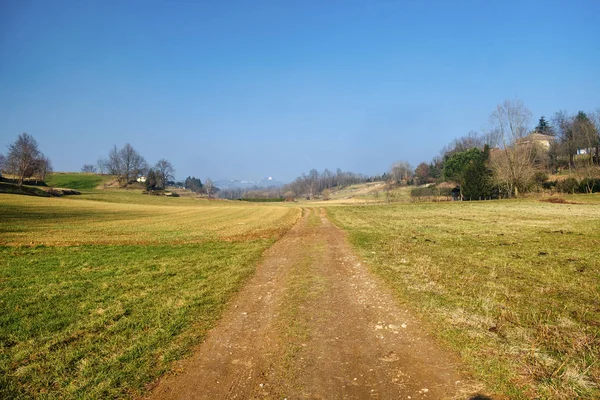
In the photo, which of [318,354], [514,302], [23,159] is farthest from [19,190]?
[514,302]

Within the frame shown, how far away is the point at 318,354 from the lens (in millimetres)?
5586

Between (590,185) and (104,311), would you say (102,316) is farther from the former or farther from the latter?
(590,185)

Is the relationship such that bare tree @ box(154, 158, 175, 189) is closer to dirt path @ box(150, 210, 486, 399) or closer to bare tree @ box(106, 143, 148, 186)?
bare tree @ box(106, 143, 148, 186)

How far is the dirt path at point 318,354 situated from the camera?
4578mm

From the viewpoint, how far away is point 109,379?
194 inches

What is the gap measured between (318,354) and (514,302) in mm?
5403

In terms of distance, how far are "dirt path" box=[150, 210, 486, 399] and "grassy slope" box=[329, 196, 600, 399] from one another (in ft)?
2.15

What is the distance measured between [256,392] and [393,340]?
9.33 feet

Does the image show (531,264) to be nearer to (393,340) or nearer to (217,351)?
(393,340)

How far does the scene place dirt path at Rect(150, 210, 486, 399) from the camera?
4.58 meters

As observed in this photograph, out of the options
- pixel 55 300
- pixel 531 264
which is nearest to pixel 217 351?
pixel 55 300

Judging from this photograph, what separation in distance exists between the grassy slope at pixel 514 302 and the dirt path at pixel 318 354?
0.66 meters

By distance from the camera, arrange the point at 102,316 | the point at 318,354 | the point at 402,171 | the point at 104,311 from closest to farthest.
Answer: the point at 318,354 → the point at 102,316 → the point at 104,311 → the point at 402,171

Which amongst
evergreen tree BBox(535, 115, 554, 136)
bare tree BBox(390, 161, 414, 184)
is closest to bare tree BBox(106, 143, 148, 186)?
bare tree BBox(390, 161, 414, 184)
